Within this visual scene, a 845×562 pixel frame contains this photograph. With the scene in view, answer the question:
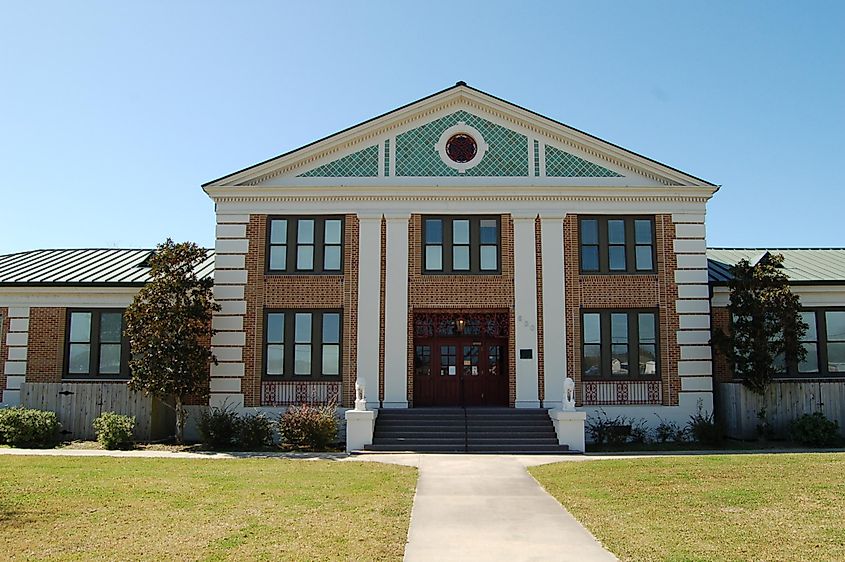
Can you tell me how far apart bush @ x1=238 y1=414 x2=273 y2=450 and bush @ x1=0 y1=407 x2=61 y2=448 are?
17.2 ft

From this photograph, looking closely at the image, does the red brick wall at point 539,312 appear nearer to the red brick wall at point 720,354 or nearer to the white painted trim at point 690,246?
the white painted trim at point 690,246

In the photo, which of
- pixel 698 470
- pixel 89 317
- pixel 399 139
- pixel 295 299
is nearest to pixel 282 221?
pixel 295 299

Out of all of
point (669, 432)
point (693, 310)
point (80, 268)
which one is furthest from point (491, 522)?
point (80, 268)

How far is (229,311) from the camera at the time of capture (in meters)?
23.9

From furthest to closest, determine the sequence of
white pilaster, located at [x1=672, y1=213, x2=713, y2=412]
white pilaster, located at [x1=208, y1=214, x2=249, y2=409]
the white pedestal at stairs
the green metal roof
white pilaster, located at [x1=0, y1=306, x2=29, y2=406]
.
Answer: the green metal roof < white pilaster, located at [x1=0, y1=306, x2=29, y2=406] < white pilaster, located at [x1=672, y1=213, x2=713, y2=412] < white pilaster, located at [x1=208, y1=214, x2=249, y2=409] < the white pedestal at stairs

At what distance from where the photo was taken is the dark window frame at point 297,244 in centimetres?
2423

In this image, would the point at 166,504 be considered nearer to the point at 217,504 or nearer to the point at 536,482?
the point at 217,504

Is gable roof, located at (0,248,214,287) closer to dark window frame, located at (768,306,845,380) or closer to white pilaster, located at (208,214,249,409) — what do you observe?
white pilaster, located at (208,214,249,409)

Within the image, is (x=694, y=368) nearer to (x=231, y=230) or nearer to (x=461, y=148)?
(x=461, y=148)

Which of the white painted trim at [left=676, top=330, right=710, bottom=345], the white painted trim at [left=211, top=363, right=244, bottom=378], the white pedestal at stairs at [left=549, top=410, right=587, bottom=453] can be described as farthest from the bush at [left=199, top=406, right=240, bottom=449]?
the white painted trim at [left=676, top=330, right=710, bottom=345]

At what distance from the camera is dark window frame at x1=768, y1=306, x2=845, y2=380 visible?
2453 cm

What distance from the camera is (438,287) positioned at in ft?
79.2

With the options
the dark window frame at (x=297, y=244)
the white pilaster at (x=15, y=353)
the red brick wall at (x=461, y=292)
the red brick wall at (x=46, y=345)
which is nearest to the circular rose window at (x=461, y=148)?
the red brick wall at (x=461, y=292)

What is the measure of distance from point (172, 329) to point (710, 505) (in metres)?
15.5
